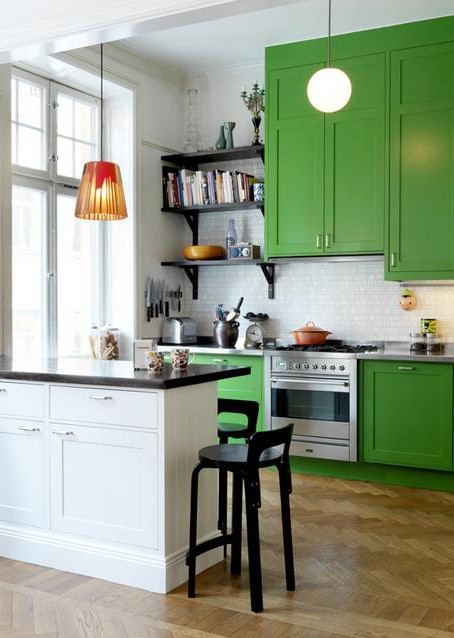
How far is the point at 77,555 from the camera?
137 inches

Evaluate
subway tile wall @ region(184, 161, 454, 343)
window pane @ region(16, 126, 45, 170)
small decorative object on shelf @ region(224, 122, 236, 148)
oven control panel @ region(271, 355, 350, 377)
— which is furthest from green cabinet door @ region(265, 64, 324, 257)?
window pane @ region(16, 126, 45, 170)

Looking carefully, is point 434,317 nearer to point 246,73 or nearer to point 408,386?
point 408,386

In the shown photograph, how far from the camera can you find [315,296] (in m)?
5.91

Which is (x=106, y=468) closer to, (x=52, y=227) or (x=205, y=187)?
(x=52, y=227)

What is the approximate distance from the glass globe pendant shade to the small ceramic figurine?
6.41ft

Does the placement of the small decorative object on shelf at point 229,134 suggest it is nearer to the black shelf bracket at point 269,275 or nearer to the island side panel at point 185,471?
the black shelf bracket at point 269,275

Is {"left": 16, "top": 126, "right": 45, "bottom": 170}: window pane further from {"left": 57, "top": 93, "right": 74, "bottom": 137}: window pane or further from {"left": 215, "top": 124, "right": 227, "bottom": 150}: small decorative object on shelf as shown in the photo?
{"left": 215, "top": 124, "right": 227, "bottom": 150}: small decorative object on shelf

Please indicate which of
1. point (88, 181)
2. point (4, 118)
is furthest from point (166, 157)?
point (88, 181)

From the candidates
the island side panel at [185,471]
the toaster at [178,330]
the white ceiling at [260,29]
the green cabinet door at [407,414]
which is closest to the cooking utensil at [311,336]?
the green cabinet door at [407,414]

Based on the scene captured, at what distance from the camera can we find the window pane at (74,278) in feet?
18.6

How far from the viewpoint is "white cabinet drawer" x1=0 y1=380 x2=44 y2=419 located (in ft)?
11.8

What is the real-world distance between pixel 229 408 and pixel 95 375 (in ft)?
2.49

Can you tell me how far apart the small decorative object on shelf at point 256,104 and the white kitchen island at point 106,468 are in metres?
2.84

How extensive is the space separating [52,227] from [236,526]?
118 inches
